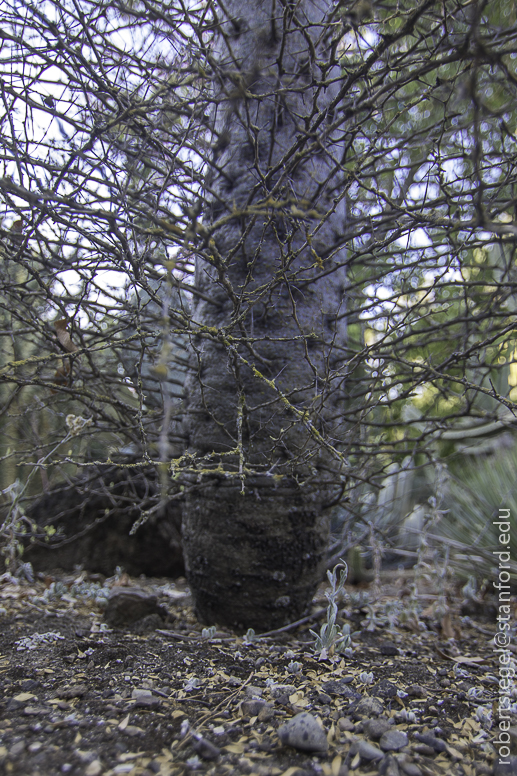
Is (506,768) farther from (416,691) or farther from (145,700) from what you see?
(145,700)

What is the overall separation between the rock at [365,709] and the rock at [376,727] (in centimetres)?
5

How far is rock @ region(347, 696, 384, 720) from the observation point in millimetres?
1237

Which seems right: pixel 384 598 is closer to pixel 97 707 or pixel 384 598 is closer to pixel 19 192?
pixel 97 707

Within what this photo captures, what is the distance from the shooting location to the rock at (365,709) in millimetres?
1237

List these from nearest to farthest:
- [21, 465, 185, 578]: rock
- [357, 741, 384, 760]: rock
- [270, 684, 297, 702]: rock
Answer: [357, 741, 384, 760]: rock → [270, 684, 297, 702]: rock → [21, 465, 185, 578]: rock

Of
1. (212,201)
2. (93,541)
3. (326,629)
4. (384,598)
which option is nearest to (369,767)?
(326,629)

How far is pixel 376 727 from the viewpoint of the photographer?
1146 mm

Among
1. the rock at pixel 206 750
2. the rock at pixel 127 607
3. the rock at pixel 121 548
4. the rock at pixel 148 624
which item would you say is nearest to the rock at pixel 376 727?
the rock at pixel 206 750

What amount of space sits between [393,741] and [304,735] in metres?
0.22

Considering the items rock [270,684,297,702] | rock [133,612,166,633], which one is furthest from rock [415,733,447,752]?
rock [133,612,166,633]

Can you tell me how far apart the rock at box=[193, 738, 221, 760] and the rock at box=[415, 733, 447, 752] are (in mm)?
498

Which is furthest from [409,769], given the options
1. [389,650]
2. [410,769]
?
[389,650]

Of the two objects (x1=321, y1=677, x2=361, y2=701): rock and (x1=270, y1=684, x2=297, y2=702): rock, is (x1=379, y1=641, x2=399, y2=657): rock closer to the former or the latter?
(x1=321, y1=677, x2=361, y2=701): rock

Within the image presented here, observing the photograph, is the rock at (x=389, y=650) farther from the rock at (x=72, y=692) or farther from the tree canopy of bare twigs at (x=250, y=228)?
the rock at (x=72, y=692)
